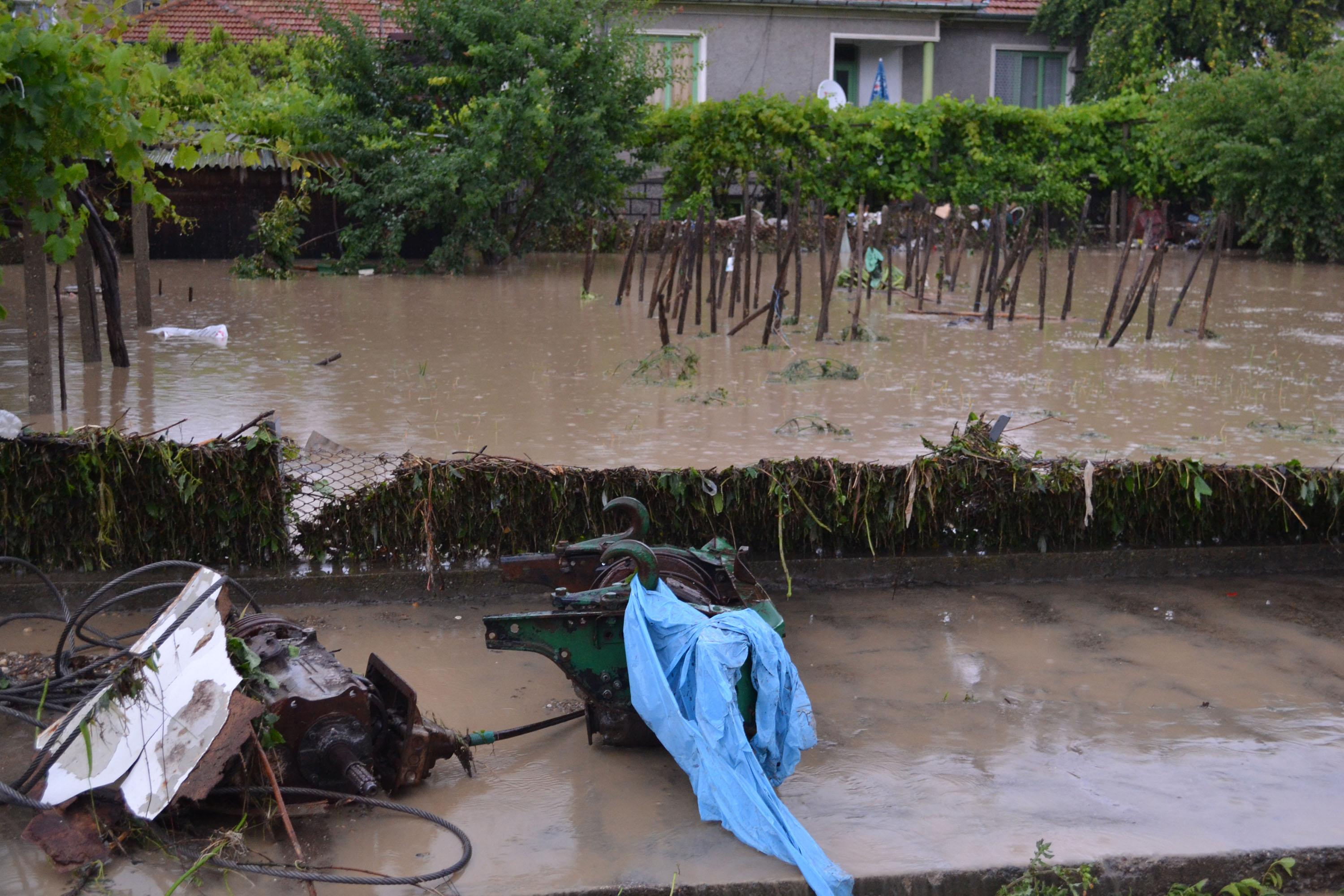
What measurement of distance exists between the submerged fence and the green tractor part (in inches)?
39.3

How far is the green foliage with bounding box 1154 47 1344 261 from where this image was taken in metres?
17.8

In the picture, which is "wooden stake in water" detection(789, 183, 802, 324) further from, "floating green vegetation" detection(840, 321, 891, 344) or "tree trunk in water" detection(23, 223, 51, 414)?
"tree trunk in water" detection(23, 223, 51, 414)

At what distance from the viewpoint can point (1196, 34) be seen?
2277 cm

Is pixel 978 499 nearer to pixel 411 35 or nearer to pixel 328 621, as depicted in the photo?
pixel 328 621

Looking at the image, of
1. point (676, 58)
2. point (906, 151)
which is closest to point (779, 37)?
point (676, 58)

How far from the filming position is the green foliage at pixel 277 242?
A: 52.3 ft

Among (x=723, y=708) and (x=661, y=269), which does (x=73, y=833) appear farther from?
(x=661, y=269)

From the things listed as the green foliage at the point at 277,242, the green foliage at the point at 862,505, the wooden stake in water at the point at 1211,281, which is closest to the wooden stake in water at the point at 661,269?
the wooden stake in water at the point at 1211,281

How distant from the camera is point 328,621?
4.66 m

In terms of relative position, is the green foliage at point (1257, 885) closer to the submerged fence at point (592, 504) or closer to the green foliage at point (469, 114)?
the submerged fence at point (592, 504)

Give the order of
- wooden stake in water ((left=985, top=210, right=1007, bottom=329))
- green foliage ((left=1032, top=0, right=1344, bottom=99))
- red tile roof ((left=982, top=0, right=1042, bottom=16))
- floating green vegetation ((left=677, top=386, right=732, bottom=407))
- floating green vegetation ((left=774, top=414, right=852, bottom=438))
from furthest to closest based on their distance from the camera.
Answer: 1. red tile roof ((left=982, top=0, right=1042, bottom=16))
2. green foliage ((left=1032, top=0, right=1344, bottom=99))
3. wooden stake in water ((left=985, top=210, right=1007, bottom=329))
4. floating green vegetation ((left=677, top=386, right=732, bottom=407))
5. floating green vegetation ((left=774, top=414, right=852, bottom=438))

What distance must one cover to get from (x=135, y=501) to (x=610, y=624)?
2383 millimetres

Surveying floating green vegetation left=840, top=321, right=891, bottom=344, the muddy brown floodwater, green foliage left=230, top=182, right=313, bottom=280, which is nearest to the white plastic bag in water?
the muddy brown floodwater

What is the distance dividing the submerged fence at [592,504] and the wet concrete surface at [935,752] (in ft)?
0.94
